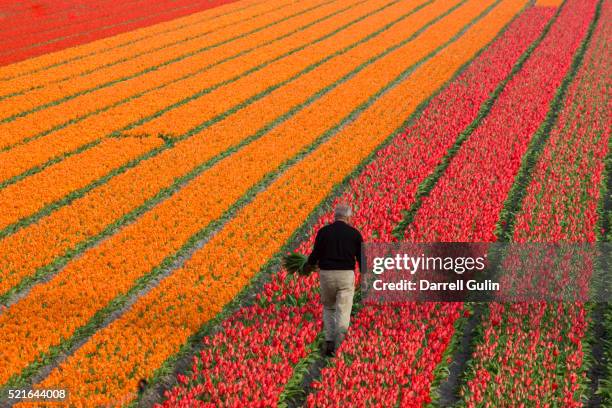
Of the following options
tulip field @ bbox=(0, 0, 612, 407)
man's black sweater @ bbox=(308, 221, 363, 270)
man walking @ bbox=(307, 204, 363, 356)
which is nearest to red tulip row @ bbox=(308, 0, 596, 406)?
tulip field @ bbox=(0, 0, 612, 407)

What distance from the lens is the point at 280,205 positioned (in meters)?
Answer: 18.5

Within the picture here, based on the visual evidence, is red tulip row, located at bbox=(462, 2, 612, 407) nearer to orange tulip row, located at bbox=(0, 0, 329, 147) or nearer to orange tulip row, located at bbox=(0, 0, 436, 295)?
orange tulip row, located at bbox=(0, 0, 436, 295)

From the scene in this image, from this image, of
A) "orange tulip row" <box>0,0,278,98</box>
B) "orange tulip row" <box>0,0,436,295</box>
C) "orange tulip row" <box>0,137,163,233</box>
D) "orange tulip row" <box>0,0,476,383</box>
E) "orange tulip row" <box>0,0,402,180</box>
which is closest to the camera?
"orange tulip row" <box>0,0,476,383</box>

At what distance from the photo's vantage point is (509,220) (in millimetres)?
17562

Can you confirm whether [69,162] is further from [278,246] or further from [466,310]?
[466,310]

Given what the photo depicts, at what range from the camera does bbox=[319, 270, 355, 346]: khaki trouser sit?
10750 mm

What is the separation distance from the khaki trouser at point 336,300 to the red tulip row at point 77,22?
34978 mm

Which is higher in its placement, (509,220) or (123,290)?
(123,290)

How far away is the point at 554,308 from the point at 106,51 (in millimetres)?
36378

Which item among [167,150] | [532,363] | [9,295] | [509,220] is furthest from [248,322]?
[167,150]

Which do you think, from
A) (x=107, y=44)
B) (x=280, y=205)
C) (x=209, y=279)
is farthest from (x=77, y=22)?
(x=209, y=279)

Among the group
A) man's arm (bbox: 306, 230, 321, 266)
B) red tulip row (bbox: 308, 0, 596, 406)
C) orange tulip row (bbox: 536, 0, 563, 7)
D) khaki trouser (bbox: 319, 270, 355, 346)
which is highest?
man's arm (bbox: 306, 230, 321, 266)

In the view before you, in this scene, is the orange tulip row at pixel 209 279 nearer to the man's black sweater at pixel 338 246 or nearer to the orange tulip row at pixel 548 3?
the man's black sweater at pixel 338 246

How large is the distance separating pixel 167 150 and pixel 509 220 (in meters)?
11.8
